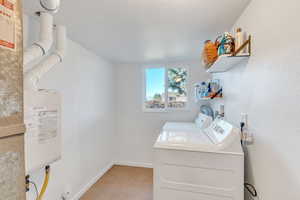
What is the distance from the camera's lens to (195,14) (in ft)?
4.72

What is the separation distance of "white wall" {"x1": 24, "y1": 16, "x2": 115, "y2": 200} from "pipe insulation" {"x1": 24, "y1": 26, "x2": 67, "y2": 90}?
0.75 feet

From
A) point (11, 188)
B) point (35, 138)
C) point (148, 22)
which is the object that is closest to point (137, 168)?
point (35, 138)

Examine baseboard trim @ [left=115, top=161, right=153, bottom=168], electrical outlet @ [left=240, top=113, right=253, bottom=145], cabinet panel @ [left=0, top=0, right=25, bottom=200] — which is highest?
cabinet panel @ [left=0, top=0, right=25, bottom=200]

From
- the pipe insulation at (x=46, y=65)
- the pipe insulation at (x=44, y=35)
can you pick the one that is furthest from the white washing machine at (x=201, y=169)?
the pipe insulation at (x=44, y=35)

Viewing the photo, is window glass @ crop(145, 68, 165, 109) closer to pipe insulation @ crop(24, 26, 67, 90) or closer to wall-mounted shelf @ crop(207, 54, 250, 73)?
wall-mounted shelf @ crop(207, 54, 250, 73)

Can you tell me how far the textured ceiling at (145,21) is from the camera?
4.26ft

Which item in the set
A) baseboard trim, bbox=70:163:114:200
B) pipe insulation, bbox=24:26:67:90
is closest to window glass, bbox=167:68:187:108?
baseboard trim, bbox=70:163:114:200

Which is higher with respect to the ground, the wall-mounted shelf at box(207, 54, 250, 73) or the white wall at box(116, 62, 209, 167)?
the wall-mounted shelf at box(207, 54, 250, 73)

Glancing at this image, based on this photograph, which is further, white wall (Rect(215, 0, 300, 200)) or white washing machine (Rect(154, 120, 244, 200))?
white washing machine (Rect(154, 120, 244, 200))

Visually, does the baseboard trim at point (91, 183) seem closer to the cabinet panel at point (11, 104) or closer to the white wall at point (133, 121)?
the white wall at point (133, 121)

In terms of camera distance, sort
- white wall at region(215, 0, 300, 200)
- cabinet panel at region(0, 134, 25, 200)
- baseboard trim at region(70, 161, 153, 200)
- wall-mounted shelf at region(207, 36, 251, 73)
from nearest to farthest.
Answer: cabinet panel at region(0, 134, 25, 200)
white wall at region(215, 0, 300, 200)
wall-mounted shelf at region(207, 36, 251, 73)
baseboard trim at region(70, 161, 153, 200)

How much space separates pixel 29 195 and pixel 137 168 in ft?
6.95

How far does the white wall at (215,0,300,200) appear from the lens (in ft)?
2.53

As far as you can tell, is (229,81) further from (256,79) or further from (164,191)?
(164,191)
